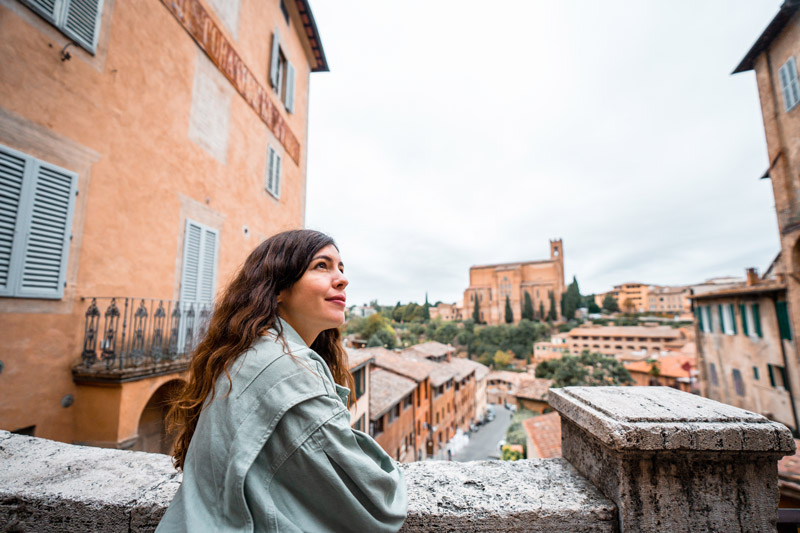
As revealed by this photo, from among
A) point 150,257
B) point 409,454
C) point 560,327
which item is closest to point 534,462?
point 150,257

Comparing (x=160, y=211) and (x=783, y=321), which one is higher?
(x=160, y=211)

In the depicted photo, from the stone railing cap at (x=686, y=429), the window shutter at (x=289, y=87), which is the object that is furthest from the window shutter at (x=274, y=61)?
the stone railing cap at (x=686, y=429)

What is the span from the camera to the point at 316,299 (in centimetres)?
122

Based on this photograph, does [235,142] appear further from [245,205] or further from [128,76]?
[128,76]

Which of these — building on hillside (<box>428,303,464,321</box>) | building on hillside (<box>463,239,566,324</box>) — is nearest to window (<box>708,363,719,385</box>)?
building on hillside (<box>463,239,566,324</box>)

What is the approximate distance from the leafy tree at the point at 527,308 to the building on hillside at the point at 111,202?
65243mm

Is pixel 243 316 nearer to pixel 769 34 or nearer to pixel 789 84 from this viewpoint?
pixel 789 84

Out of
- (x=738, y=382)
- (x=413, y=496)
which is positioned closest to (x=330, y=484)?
(x=413, y=496)

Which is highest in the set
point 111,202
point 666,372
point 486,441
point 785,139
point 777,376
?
point 785,139

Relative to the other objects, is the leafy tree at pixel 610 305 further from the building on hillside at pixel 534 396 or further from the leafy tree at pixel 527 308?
the building on hillside at pixel 534 396

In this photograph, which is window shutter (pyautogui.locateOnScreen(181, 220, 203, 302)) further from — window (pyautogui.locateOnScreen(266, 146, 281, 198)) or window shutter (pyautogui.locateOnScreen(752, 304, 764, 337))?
window shutter (pyautogui.locateOnScreen(752, 304, 764, 337))

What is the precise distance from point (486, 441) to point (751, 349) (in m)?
19.2

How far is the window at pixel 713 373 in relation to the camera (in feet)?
47.5

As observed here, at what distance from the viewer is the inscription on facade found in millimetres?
5238
